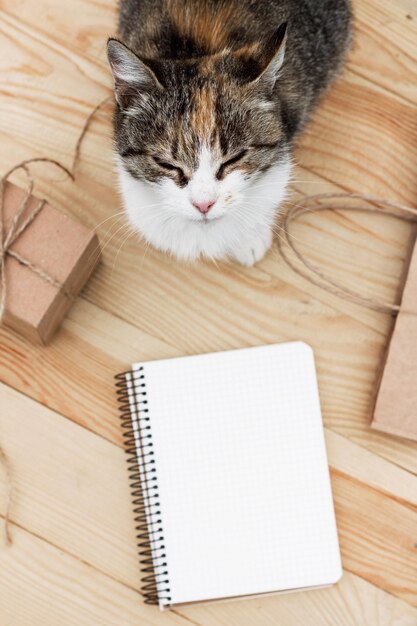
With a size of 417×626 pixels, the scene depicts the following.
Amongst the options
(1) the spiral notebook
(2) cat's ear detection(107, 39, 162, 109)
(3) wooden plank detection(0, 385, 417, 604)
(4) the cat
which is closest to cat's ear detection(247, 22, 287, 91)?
(4) the cat

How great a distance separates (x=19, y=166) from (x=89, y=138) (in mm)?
122

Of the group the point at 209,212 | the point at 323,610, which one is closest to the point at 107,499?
the point at 323,610

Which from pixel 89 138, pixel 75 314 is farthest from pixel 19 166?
pixel 75 314

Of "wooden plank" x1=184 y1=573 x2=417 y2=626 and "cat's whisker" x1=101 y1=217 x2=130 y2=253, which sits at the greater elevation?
"cat's whisker" x1=101 y1=217 x2=130 y2=253

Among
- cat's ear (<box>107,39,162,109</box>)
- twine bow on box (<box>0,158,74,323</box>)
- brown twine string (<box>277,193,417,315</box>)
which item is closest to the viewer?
cat's ear (<box>107,39,162,109</box>)

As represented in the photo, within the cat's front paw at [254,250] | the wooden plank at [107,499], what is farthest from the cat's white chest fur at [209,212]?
the wooden plank at [107,499]

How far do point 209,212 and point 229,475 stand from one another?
1.36 feet

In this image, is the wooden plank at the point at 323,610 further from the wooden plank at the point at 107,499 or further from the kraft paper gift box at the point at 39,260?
the kraft paper gift box at the point at 39,260

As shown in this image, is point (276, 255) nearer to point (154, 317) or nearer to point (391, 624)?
point (154, 317)

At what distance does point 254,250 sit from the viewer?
93 cm

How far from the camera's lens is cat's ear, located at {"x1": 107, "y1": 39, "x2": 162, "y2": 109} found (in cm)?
63

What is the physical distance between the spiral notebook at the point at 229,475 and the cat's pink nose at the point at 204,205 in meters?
0.30

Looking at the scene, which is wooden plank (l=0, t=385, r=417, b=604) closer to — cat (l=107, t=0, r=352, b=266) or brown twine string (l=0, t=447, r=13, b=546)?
brown twine string (l=0, t=447, r=13, b=546)

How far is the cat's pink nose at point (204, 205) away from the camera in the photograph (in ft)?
2.23
